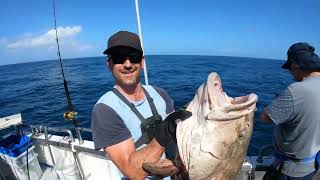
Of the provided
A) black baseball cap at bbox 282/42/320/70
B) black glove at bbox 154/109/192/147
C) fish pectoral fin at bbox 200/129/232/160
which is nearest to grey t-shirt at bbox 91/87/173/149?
black glove at bbox 154/109/192/147

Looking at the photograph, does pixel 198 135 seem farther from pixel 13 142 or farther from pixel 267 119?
pixel 13 142

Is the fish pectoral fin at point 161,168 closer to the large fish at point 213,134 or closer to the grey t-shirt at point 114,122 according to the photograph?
the large fish at point 213,134

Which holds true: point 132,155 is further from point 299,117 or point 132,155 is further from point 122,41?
point 299,117

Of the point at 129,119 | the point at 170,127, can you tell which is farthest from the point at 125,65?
the point at 170,127

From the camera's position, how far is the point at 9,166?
4.17m

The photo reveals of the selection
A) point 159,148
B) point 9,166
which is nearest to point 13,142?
point 9,166

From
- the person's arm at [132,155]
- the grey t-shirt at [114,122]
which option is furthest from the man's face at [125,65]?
the person's arm at [132,155]

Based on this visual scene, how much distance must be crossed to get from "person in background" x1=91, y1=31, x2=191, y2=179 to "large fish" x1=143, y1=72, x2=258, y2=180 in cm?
10

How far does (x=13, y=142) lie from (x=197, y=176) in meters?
3.53

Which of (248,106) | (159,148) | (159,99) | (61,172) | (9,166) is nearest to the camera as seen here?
(248,106)

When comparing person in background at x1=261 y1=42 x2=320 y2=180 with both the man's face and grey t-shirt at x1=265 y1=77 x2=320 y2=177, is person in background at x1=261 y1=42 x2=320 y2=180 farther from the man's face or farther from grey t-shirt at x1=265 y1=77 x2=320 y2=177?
the man's face

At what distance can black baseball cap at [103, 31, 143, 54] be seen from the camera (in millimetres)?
2275

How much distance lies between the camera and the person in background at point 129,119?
6.60 feet

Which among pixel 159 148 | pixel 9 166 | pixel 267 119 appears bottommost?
pixel 9 166
